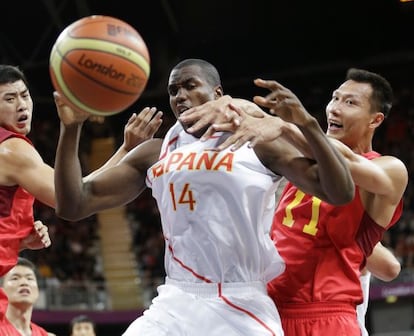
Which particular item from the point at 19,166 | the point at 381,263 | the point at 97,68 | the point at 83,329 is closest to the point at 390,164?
the point at 381,263

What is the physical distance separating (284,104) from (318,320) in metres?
1.25

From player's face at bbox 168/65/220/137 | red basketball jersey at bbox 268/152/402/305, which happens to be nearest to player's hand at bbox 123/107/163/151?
player's face at bbox 168/65/220/137

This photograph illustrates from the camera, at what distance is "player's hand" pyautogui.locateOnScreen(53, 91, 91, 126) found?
363cm

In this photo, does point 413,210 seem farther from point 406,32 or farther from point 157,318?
point 157,318

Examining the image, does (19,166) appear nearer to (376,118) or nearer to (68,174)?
(68,174)

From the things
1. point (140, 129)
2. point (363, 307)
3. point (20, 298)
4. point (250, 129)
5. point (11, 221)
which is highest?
point (250, 129)

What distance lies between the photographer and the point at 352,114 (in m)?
4.38

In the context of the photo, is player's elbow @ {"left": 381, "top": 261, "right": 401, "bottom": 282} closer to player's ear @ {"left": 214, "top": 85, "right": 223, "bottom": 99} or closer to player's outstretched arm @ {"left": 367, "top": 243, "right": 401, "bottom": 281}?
player's outstretched arm @ {"left": 367, "top": 243, "right": 401, "bottom": 281}

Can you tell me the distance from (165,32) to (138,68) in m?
17.9

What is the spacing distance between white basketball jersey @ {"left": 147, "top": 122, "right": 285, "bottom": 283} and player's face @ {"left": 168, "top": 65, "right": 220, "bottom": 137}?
27cm

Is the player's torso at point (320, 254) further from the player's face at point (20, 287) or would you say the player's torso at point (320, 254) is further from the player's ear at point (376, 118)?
the player's face at point (20, 287)

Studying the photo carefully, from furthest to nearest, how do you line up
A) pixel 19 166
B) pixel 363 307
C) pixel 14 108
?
pixel 363 307
pixel 14 108
pixel 19 166

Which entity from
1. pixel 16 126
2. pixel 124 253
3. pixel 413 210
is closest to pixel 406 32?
pixel 413 210

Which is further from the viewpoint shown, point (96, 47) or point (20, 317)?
point (20, 317)
